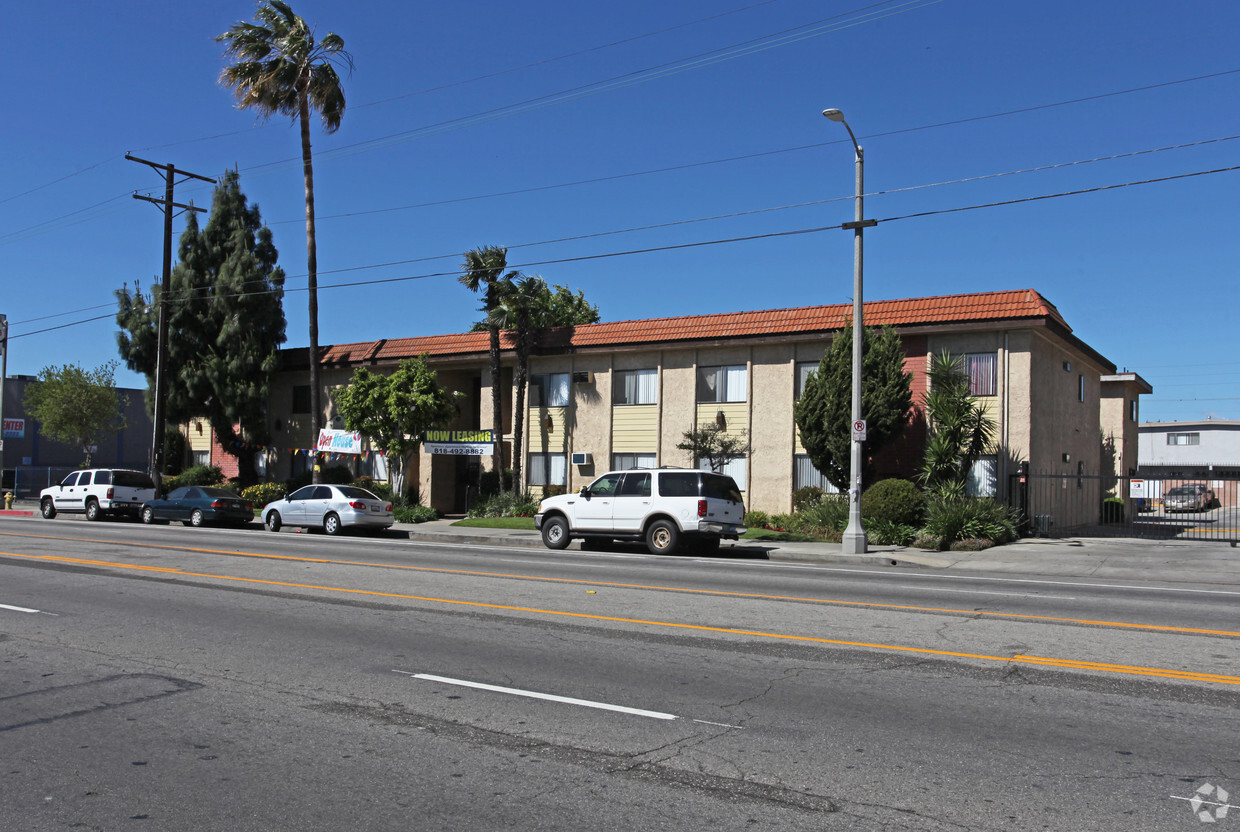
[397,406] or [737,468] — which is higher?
[397,406]

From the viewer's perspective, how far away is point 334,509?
26109mm

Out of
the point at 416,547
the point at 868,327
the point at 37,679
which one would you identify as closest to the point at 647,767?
the point at 37,679

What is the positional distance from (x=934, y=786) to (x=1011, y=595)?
29.1ft

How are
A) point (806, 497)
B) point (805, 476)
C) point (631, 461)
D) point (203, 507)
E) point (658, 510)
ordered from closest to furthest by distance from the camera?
1. point (658, 510)
2. point (806, 497)
3. point (805, 476)
4. point (203, 507)
5. point (631, 461)

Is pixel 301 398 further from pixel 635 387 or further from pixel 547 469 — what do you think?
pixel 635 387

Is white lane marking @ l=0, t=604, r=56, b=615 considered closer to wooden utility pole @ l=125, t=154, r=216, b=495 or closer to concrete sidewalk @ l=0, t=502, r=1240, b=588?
concrete sidewalk @ l=0, t=502, r=1240, b=588

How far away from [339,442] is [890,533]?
2123cm

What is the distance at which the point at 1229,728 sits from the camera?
6.18 metres

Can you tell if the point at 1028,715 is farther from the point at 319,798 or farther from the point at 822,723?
the point at 319,798

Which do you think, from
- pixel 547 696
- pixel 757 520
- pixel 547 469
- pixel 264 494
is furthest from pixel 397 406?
pixel 547 696

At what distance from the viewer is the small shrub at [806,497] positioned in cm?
2647

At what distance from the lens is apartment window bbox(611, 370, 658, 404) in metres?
31.2

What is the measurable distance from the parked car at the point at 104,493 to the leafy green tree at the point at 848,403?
22155 mm

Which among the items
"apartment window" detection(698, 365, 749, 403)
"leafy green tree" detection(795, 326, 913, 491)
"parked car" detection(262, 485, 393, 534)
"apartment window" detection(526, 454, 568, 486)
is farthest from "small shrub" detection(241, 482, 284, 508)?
"leafy green tree" detection(795, 326, 913, 491)
